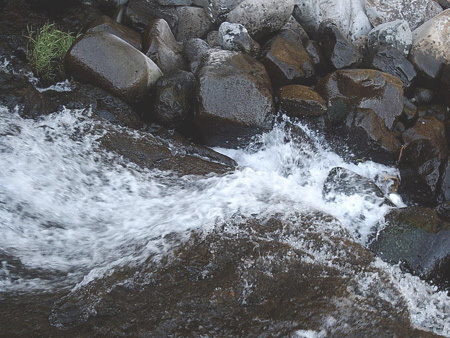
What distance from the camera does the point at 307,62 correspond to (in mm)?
5871

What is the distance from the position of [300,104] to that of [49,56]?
2.97m

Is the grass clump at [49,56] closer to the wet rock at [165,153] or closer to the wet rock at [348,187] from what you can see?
the wet rock at [165,153]

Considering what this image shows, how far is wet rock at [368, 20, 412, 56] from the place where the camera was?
6461mm

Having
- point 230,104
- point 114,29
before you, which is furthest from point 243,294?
point 114,29

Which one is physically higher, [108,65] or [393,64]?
[108,65]

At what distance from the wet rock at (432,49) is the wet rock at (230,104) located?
2.74m

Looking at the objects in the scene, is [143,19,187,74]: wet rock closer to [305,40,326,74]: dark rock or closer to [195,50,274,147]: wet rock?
[195,50,274,147]: wet rock

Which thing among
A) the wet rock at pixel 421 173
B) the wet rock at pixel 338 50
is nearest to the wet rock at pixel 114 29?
the wet rock at pixel 338 50

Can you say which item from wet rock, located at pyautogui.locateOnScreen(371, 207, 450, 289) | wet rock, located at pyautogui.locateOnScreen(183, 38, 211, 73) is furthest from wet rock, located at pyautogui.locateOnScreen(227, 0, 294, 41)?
wet rock, located at pyautogui.locateOnScreen(371, 207, 450, 289)

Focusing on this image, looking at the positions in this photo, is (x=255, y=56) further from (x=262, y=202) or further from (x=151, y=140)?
(x=262, y=202)

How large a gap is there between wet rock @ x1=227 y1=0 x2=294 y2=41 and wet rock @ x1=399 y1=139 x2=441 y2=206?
2.58m

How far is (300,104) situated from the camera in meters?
5.18

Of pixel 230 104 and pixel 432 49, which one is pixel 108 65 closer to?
pixel 230 104

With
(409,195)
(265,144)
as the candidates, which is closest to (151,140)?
(265,144)
